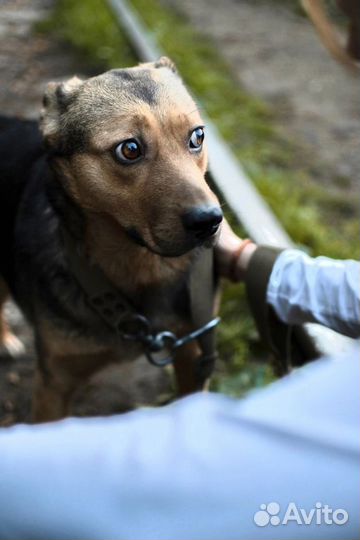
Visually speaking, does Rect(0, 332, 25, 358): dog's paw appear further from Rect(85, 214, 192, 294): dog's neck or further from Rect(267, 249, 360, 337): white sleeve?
Rect(267, 249, 360, 337): white sleeve

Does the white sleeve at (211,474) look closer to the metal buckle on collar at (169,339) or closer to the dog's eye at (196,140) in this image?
the dog's eye at (196,140)

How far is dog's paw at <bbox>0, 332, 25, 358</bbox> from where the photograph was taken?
3602mm

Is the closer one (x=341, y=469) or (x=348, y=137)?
(x=341, y=469)

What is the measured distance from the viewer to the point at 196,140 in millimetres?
2305

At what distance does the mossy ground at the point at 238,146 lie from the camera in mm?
3586

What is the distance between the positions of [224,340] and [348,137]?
8.61ft

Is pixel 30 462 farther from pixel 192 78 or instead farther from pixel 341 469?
pixel 192 78

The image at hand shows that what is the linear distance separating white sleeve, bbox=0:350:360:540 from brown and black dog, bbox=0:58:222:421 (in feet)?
3.36

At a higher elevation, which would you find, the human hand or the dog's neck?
the dog's neck

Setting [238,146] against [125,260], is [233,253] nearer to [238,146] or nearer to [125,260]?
[125,260]

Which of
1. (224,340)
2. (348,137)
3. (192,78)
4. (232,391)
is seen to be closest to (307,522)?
(232,391)

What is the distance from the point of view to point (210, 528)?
41.7 inches

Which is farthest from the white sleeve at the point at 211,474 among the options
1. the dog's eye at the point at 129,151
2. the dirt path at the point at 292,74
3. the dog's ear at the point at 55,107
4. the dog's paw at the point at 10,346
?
the dirt path at the point at 292,74

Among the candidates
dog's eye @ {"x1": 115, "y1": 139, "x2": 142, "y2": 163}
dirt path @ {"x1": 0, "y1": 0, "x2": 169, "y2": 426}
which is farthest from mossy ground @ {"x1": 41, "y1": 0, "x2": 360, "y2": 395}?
dog's eye @ {"x1": 115, "y1": 139, "x2": 142, "y2": 163}
